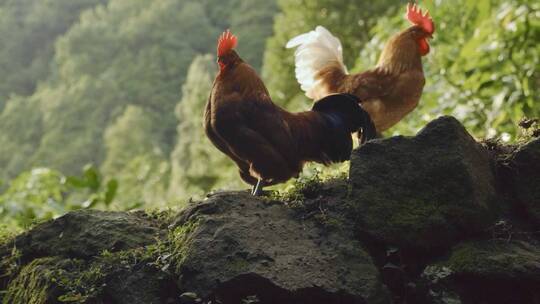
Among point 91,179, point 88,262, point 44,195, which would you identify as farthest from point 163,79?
point 88,262

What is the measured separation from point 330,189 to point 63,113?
148 ft

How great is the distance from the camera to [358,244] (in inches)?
115

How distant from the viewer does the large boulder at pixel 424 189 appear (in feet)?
9.49

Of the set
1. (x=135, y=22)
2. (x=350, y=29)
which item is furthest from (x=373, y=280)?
(x=135, y=22)

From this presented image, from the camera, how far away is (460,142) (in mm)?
3012

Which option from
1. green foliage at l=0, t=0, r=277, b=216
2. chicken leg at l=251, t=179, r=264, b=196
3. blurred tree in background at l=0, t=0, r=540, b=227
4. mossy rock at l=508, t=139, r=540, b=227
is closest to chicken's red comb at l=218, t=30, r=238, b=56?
chicken leg at l=251, t=179, r=264, b=196

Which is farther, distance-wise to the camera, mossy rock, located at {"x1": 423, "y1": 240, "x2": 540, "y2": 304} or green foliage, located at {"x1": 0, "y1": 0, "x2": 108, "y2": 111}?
green foliage, located at {"x1": 0, "y1": 0, "x2": 108, "y2": 111}

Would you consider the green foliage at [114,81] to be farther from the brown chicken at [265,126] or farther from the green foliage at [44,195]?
the brown chicken at [265,126]

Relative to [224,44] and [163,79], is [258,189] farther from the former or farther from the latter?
[163,79]

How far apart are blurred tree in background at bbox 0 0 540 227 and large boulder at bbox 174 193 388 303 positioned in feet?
2.98

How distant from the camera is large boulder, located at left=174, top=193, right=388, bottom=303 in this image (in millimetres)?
2715

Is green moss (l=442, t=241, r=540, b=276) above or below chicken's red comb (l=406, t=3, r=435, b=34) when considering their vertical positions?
below

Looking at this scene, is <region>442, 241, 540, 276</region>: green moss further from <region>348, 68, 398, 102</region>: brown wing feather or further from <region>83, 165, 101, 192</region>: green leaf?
<region>83, 165, 101, 192</region>: green leaf

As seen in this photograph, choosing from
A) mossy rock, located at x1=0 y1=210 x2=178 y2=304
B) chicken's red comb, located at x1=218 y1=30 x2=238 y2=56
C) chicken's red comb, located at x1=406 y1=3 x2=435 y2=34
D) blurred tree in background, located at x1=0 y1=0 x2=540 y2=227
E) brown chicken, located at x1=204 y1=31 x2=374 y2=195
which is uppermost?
blurred tree in background, located at x1=0 y1=0 x2=540 y2=227
